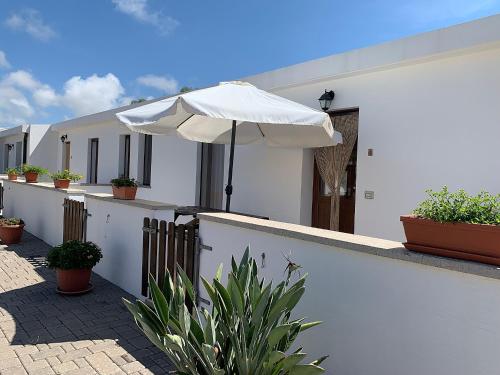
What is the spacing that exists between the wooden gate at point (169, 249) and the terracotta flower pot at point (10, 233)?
4.62 meters

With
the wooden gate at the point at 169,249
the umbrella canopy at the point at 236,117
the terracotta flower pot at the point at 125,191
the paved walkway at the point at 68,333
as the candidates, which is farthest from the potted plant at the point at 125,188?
the paved walkway at the point at 68,333

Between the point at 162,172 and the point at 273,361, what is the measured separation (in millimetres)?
8160

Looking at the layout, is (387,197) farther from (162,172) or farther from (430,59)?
(162,172)

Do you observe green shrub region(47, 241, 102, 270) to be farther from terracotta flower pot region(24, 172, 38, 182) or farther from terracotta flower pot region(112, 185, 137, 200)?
terracotta flower pot region(24, 172, 38, 182)

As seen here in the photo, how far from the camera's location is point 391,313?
2.26 m

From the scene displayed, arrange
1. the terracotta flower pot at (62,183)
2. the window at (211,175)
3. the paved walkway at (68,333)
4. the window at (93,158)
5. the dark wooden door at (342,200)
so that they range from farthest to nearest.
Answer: the window at (93,158)
the window at (211,175)
the terracotta flower pot at (62,183)
the dark wooden door at (342,200)
the paved walkway at (68,333)

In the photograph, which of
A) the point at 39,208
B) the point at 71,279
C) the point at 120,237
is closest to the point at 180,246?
the point at 120,237

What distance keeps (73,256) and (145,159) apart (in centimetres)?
656

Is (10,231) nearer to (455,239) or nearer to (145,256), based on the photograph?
(145,256)

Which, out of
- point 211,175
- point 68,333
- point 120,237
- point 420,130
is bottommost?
point 68,333

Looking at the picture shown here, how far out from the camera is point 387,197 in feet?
17.3

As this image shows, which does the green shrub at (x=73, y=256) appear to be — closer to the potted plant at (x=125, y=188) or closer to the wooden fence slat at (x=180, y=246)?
the potted plant at (x=125, y=188)

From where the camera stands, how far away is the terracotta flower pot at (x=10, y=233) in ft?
25.0

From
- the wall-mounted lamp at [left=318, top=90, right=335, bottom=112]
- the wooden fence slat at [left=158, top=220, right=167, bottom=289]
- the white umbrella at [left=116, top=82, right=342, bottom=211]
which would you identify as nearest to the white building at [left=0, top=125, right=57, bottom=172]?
the white umbrella at [left=116, top=82, right=342, bottom=211]
